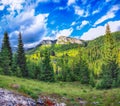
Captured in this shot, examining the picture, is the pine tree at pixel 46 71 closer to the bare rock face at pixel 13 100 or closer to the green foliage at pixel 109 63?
the green foliage at pixel 109 63

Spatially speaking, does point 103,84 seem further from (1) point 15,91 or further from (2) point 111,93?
(1) point 15,91

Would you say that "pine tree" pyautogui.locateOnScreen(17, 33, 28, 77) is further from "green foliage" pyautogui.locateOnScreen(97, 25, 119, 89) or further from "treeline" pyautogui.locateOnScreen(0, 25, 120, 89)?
"green foliage" pyautogui.locateOnScreen(97, 25, 119, 89)

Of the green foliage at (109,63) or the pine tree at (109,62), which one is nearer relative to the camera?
the green foliage at (109,63)

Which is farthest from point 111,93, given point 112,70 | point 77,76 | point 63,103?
point 77,76

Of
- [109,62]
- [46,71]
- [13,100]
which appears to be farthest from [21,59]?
[13,100]

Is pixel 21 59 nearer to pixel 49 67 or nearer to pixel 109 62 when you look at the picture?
pixel 49 67

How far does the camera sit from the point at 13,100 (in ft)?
114

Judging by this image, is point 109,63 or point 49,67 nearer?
point 109,63

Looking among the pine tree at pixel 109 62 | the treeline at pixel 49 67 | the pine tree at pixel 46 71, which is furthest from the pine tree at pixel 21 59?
the pine tree at pixel 109 62

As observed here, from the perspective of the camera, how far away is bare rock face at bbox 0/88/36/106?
110 ft

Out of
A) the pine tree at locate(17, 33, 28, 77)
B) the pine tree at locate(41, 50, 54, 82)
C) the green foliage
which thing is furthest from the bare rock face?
the pine tree at locate(17, 33, 28, 77)

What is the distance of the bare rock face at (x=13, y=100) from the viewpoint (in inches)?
1325

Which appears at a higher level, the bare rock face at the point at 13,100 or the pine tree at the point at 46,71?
the pine tree at the point at 46,71

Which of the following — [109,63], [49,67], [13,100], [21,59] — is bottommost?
[13,100]
